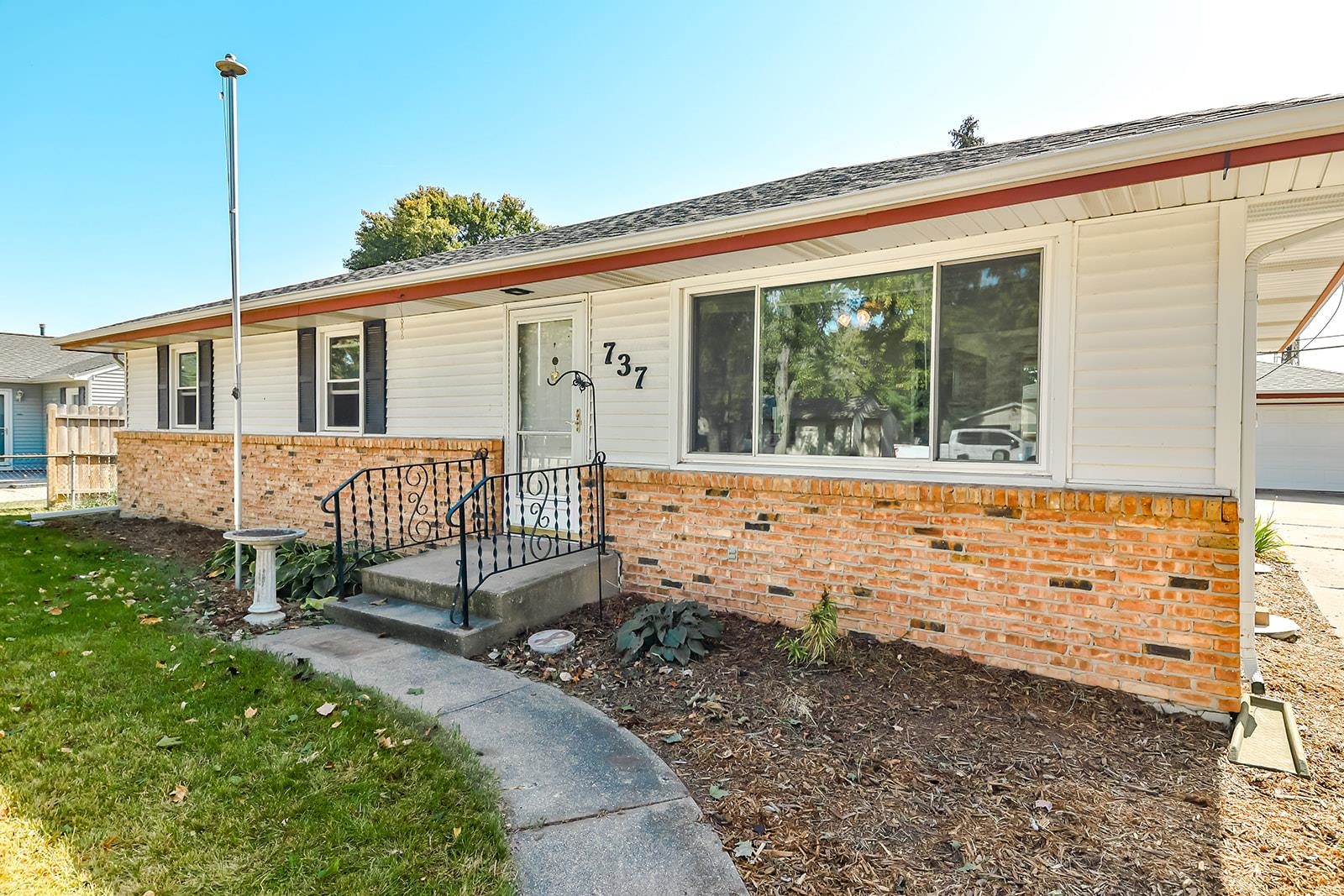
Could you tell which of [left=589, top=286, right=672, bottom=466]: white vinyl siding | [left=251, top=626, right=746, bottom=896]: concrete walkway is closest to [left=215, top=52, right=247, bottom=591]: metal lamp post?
[left=251, top=626, right=746, bottom=896]: concrete walkway

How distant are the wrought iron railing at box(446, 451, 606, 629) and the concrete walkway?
2.37ft

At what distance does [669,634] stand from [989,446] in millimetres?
2400

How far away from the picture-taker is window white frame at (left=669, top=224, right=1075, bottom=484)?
3.95 meters

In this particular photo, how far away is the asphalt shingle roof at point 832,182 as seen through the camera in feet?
12.4

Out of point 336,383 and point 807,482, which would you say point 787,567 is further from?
point 336,383

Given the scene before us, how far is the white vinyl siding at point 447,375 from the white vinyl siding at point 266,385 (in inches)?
75.7

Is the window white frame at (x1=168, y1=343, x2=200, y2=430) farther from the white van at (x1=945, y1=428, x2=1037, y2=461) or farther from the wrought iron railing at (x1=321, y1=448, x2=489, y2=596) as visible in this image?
the white van at (x1=945, y1=428, x2=1037, y2=461)

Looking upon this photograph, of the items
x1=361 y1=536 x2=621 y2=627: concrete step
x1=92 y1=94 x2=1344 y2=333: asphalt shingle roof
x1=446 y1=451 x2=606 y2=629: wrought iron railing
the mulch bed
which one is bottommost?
the mulch bed

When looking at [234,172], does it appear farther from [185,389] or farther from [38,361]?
[38,361]

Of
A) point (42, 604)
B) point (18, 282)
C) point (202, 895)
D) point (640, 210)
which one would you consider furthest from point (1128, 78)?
point (18, 282)

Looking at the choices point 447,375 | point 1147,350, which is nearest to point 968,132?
point 447,375

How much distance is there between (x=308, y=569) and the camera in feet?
20.0

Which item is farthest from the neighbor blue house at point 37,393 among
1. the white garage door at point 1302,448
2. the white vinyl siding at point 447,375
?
the white garage door at point 1302,448

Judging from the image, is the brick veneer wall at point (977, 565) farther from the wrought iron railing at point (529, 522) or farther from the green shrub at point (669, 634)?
the green shrub at point (669, 634)
